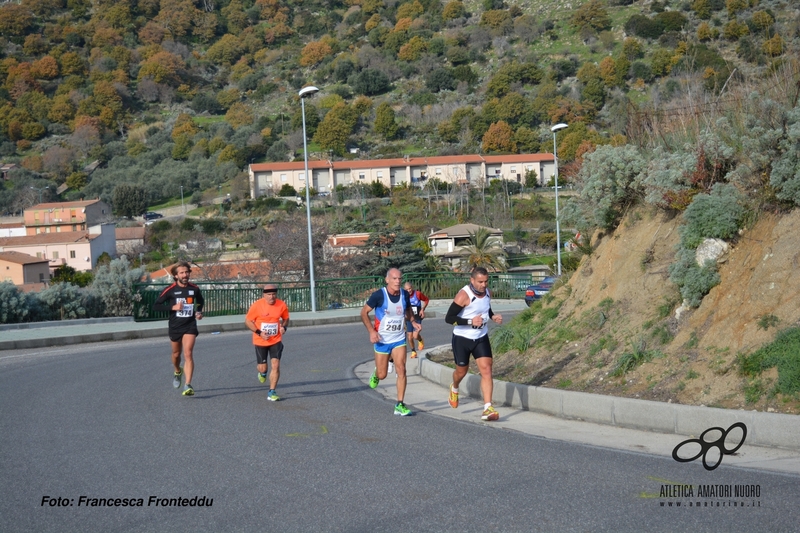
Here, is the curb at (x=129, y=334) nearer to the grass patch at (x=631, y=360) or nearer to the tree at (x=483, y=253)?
the grass patch at (x=631, y=360)

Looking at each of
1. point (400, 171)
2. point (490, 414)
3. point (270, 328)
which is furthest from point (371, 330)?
point (400, 171)

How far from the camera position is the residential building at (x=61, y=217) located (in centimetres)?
Answer: 8981

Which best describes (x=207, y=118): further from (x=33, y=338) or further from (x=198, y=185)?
(x=33, y=338)

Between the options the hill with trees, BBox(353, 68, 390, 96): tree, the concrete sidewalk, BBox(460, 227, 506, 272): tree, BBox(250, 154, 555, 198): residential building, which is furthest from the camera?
BBox(353, 68, 390, 96): tree

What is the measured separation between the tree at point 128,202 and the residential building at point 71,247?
64.4 feet

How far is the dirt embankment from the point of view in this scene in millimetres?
9469

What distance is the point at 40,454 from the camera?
8.27 meters

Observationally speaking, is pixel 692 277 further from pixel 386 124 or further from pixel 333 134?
pixel 386 124

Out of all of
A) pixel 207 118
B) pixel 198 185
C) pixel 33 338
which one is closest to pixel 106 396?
pixel 33 338

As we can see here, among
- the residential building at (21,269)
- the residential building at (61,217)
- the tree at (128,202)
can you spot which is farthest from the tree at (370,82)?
the residential building at (21,269)

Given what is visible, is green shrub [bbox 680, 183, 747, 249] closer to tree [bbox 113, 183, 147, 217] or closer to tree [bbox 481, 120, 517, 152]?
tree [bbox 113, 183, 147, 217]

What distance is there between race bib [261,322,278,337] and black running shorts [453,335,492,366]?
9.20 feet

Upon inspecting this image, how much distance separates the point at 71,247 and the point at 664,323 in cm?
7341

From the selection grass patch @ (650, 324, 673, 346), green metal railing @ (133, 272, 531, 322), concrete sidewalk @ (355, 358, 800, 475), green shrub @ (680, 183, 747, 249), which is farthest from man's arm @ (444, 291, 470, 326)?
green metal railing @ (133, 272, 531, 322)
